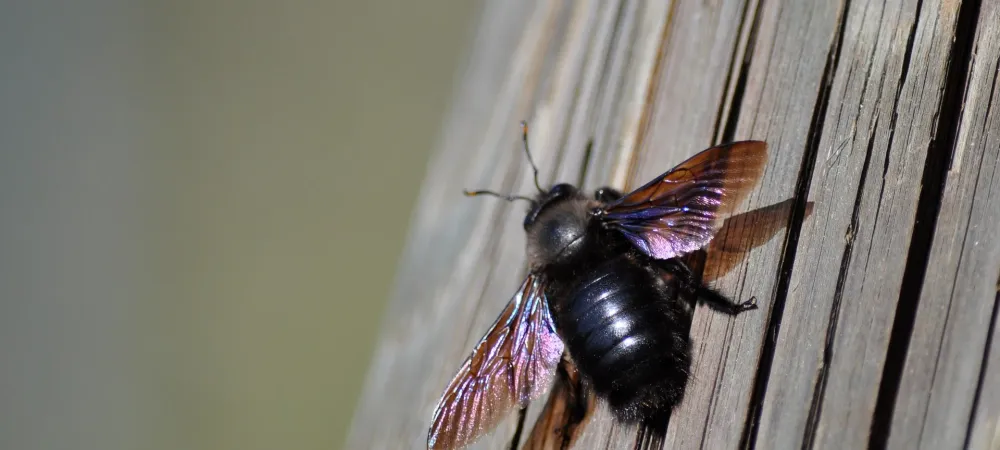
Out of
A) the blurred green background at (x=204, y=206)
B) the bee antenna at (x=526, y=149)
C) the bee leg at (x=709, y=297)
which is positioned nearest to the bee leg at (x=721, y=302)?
the bee leg at (x=709, y=297)

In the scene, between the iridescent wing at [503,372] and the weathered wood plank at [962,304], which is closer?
the weathered wood plank at [962,304]

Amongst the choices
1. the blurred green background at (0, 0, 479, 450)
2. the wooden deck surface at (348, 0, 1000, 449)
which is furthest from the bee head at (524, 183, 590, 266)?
the blurred green background at (0, 0, 479, 450)

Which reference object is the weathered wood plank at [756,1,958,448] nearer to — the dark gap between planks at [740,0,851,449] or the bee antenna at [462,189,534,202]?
the dark gap between planks at [740,0,851,449]

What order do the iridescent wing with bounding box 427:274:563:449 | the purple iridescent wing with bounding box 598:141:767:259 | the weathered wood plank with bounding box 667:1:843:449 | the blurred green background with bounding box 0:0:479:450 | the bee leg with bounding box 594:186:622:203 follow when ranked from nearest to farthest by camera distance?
the weathered wood plank with bounding box 667:1:843:449, the purple iridescent wing with bounding box 598:141:767:259, the iridescent wing with bounding box 427:274:563:449, the bee leg with bounding box 594:186:622:203, the blurred green background with bounding box 0:0:479:450

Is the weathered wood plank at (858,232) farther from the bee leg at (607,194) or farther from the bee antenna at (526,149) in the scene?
the bee antenna at (526,149)

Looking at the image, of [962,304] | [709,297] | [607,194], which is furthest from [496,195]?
[962,304]

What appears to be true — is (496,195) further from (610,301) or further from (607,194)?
(610,301)
